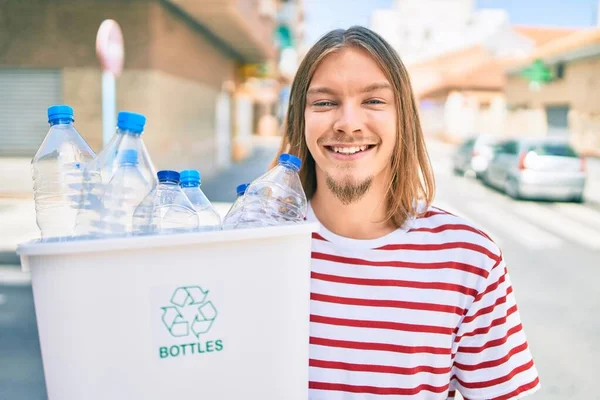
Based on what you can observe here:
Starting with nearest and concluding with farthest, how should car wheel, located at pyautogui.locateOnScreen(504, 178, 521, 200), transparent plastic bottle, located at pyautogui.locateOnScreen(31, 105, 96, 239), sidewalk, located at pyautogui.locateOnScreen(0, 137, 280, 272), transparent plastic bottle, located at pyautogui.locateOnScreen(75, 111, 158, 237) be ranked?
transparent plastic bottle, located at pyautogui.locateOnScreen(75, 111, 158, 237), transparent plastic bottle, located at pyautogui.locateOnScreen(31, 105, 96, 239), sidewalk, located at pyautogui.locateOnScreen(0, 137, 280, 272), car wheel, located at pyautogui.locateOnScreen(504, 178, 521, 200)

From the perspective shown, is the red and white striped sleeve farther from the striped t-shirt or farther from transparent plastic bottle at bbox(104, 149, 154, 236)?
transparent plastic bottle at bbox(104, 149, 154, 236)

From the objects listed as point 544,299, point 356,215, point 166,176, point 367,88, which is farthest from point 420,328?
point 544,299

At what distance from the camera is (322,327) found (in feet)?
5.39

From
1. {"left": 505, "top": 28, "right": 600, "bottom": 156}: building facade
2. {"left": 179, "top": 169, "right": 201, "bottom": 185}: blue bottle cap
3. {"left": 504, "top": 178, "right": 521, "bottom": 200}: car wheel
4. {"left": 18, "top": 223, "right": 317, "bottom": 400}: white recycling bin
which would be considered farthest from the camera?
{"left": 505, "top": 28, "right": 600, "bottom": 156}: building facade

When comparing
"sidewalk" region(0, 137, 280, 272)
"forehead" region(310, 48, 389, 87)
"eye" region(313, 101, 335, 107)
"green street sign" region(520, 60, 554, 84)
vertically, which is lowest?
"sidewalk" region(0, 137, 280, 272)

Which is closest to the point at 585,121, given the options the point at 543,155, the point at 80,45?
the point at 543,155

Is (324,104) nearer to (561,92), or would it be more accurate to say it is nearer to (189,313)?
(189,313)

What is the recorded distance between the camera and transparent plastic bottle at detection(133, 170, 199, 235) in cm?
127

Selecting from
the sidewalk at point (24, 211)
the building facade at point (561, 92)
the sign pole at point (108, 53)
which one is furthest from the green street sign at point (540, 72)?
the sign pole at point (108, 53)

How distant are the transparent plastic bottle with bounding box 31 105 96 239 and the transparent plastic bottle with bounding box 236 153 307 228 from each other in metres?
0.42

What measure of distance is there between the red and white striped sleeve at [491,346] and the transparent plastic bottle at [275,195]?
1.93 feet

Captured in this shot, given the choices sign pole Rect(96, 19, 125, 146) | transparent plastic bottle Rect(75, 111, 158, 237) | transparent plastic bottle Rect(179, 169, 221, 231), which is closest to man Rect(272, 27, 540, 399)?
transparent plastic bottle Rect(179, 169, 221, 231)

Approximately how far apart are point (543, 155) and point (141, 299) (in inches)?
510

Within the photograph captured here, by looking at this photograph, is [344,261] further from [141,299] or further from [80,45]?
[80,45]
